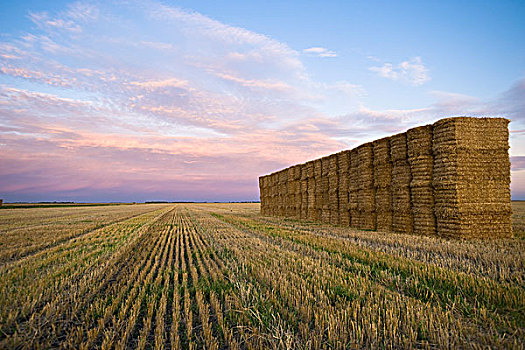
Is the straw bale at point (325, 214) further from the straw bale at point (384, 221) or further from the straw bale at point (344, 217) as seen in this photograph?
the straw bale at point (384, 221)

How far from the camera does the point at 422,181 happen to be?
34.9 ft

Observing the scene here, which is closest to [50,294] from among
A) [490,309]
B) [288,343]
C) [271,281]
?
[271,281]

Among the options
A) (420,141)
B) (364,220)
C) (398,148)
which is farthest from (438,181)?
(364,220)

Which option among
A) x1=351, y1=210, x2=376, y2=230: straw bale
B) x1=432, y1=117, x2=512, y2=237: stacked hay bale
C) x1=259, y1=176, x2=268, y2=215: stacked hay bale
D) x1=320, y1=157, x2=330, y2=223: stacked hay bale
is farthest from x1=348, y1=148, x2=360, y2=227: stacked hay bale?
x1=259, y1=176, x2=268, y2=215: stacked hay bale

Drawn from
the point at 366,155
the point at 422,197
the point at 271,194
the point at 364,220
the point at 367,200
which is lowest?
the point at 364,220

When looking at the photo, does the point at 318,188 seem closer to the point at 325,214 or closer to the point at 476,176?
the point at 325,214

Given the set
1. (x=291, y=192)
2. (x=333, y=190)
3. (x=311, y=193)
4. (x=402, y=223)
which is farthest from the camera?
(x=291, y=192)

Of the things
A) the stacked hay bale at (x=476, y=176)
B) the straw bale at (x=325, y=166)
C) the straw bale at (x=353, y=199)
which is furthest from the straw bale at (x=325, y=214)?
the stacked hay bale at (x=476, y=176)

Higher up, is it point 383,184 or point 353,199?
point 383,184

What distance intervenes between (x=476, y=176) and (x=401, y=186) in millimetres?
2497

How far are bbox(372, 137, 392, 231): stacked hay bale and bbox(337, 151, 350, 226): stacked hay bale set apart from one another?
2429mm

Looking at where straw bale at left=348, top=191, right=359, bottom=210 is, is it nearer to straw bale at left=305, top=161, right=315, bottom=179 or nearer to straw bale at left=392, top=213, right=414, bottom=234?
straw bale at left=392, top=213, right=414, bottom=234

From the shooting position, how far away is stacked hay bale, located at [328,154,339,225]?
54.4 ft

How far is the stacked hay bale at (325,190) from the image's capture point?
1756 centimetres
